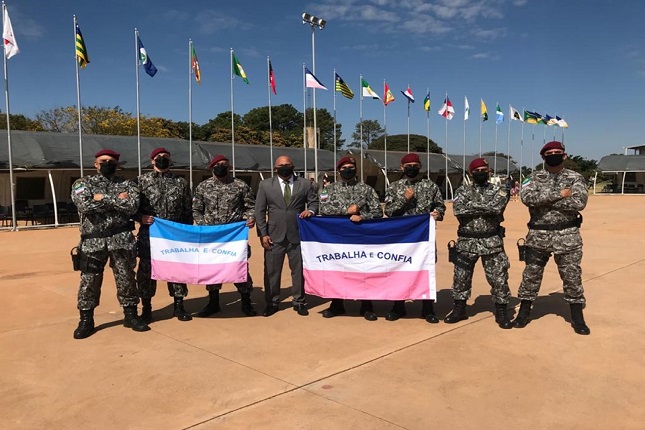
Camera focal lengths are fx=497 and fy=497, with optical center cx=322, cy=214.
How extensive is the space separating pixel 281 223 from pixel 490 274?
223 centimetres

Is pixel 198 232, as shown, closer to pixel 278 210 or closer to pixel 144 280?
pixel 144 280

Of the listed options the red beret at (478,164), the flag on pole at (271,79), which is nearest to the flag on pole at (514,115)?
the flag on pole at (271,79)

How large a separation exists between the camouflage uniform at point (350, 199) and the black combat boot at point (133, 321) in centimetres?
217

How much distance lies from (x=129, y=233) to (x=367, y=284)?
2.46 m

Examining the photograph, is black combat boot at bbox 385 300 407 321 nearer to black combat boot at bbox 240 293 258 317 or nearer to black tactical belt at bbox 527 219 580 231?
black combat boot at bbox 240 293 258 317

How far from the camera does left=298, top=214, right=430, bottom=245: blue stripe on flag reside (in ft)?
16.7

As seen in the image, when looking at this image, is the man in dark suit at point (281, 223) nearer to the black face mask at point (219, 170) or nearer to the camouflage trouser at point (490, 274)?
the black face mask at point (219, 170)

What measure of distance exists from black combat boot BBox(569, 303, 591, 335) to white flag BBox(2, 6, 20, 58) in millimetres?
16212

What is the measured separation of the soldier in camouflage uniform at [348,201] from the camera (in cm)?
532

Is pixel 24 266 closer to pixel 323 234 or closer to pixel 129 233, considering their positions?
pixel 129 233

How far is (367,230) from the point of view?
5211 millimetres

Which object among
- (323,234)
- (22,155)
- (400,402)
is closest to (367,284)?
(323,234)

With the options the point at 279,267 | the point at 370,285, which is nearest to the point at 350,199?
the point at 370,285

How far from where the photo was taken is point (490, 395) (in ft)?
11.0
